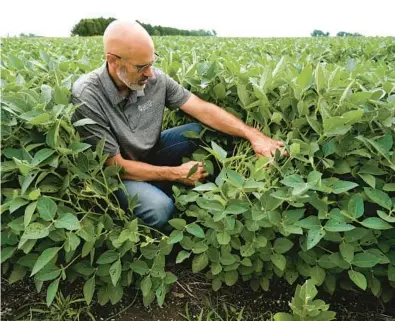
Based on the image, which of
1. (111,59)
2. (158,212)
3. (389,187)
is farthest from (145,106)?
(389,187)

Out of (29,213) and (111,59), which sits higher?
(111,59)

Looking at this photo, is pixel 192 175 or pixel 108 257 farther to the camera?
pixel 192 175

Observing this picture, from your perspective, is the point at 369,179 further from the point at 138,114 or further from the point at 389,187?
the point at 138,114

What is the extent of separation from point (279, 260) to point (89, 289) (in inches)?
34.4

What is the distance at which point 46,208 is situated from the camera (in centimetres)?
187

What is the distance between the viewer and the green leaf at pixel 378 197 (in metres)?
1.94

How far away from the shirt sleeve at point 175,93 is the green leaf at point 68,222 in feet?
3.15

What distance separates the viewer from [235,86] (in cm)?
250

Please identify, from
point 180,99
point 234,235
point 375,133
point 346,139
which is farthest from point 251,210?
point 180,99

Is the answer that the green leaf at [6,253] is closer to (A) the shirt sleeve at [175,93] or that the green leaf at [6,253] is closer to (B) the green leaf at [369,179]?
(A) the shirt sleeve at [175,93]

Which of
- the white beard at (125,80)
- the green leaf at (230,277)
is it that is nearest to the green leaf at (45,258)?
the green leaf at (230,277)

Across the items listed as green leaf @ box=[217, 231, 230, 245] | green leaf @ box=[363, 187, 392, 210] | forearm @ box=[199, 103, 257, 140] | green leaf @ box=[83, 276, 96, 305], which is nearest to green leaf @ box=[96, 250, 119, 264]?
green leaf @ box=[83, 276, 96, 305]

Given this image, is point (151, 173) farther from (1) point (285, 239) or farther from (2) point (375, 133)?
(2) point (375, 133)

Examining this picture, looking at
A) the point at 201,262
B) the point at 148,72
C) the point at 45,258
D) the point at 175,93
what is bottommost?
the point at 201,262
